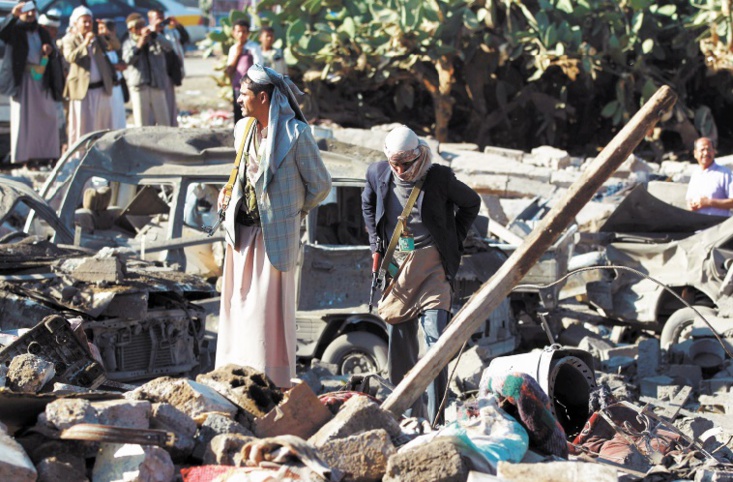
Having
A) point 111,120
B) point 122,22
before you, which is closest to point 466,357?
point 111,120

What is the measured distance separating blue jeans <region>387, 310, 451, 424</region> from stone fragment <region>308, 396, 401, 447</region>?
5.62 feet

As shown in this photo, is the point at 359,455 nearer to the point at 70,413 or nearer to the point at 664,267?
the point at 70,413

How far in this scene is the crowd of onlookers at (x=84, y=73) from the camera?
14156 mm

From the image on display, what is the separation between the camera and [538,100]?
18.5 metres

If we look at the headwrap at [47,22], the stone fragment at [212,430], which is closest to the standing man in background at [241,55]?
the headwrap at [47,22]

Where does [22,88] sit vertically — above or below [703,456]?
above

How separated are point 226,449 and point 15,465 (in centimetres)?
78

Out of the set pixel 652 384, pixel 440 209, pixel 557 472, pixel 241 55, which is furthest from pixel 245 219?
pixel 241 55

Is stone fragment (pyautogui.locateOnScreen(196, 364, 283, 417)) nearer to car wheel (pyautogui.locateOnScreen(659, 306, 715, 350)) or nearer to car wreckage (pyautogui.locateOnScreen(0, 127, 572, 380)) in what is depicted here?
car wreckage (pyautogui.locateOnScreen(0, 127, 572, 380))

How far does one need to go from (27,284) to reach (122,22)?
14.0m

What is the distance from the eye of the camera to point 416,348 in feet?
22.4

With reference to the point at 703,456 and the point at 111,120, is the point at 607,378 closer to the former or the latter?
the point at 703,456

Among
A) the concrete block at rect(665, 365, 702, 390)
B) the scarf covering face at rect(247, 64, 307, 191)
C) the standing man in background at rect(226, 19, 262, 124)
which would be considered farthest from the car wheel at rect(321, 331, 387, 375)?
the standing man in background at rect(226, 19, 262, 124)

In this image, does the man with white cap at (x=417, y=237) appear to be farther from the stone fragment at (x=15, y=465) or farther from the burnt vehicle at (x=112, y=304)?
the stone fragment at (x=15, y=465)
